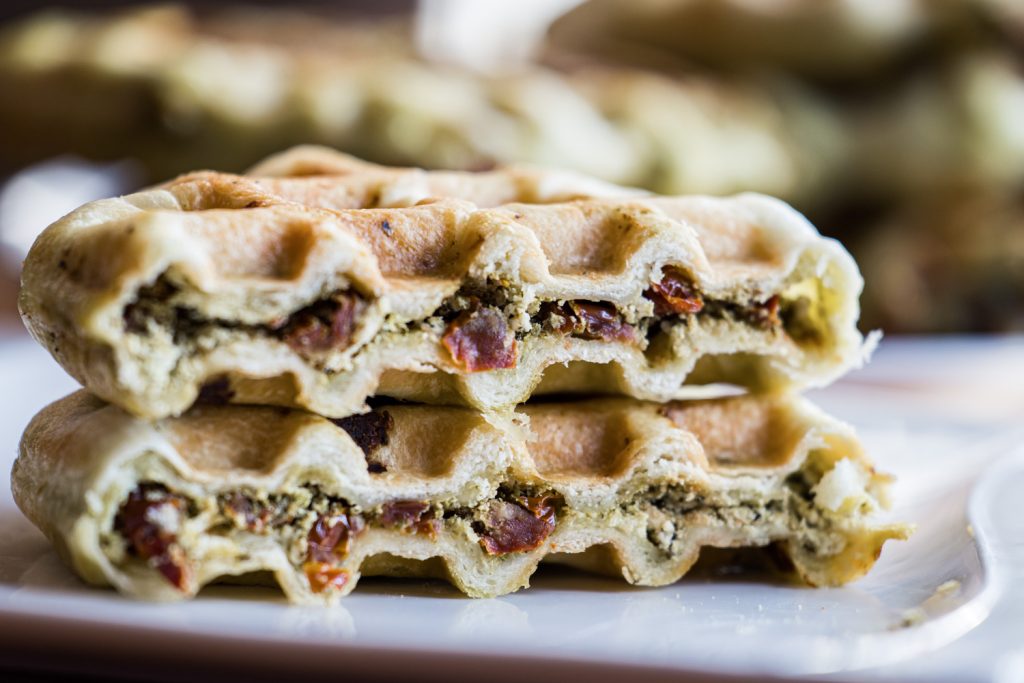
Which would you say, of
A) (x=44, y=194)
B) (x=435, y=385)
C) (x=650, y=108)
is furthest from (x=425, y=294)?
(x=44, y=194)

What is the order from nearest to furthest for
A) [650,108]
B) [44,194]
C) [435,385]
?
[435,385] < [650,108] < [44,194]

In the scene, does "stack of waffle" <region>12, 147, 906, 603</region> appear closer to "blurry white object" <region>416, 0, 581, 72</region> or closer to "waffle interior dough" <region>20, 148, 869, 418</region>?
"waffle interior dough" <region>20, 148, 869, 418</region>

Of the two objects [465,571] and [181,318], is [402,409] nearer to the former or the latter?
[465,571]

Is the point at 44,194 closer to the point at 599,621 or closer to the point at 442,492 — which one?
the point at 442,492

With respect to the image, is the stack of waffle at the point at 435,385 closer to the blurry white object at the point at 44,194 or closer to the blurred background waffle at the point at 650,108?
the blurred background waffle at the point at 650,108

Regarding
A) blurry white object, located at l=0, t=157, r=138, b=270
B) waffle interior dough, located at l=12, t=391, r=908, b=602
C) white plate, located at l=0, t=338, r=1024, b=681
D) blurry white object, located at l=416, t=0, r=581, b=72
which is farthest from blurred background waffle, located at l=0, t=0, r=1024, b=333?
waffle interior dough, located at l=12, t=391, r=908, b=602
